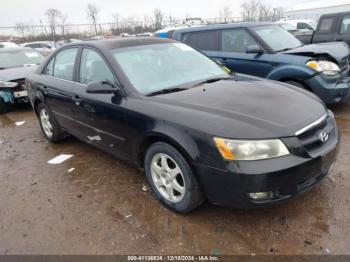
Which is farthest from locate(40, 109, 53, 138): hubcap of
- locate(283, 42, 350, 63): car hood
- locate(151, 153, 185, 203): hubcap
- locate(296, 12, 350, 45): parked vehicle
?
locate(296, 12, 350, 45): parked vehicle

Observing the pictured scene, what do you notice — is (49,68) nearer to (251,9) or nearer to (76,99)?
(76,99)

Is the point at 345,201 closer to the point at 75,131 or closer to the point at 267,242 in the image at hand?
the point at 267,242

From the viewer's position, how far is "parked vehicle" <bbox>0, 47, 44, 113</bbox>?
6984mm

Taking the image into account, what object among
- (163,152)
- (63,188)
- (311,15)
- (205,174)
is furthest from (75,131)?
(311,15)

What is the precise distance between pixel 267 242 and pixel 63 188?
7.67ft

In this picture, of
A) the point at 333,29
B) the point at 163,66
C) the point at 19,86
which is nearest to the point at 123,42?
the point at 163,66

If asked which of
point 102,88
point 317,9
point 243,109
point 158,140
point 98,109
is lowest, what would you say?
point 158,140

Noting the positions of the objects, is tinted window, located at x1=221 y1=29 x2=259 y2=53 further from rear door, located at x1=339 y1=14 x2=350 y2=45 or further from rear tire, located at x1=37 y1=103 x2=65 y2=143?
rear tire, located at x1=37 y1=103 x2=65 y2=143

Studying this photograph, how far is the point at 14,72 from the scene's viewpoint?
7.37 meters

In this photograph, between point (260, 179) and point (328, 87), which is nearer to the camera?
point (260, 179)

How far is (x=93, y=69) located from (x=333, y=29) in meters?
6.53

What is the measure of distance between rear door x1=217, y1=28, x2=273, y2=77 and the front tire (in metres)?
3.45

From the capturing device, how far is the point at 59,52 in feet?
14.8

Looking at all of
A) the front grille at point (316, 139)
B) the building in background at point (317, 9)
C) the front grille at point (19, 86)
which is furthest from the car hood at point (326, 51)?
the building in background at point (317, 9)
